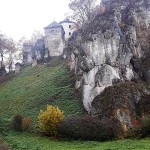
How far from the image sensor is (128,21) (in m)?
46.4

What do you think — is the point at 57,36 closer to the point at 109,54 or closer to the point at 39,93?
the point at 39,93

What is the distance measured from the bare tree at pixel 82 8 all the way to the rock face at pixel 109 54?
21549 millimetres

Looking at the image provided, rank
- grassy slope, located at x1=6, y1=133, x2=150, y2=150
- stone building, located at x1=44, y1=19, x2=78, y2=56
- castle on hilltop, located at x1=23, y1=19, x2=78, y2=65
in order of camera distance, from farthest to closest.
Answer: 1. stone building, located at x1=44, y1=19, x2=78, y2=56
2. castle on hilltop, located at x1=23, y1=19, x2=78, y2=65
3. grassy slope, located at x1=6, y1=133, x2=150, y2=150

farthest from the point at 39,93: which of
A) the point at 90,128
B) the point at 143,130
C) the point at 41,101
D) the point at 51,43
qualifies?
the point at 51,43

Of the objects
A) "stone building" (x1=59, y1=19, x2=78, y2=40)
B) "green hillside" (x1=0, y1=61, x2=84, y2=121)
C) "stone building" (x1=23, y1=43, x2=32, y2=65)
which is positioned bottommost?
"green hillside" (x1=0, y1=61, x2=84, y2=121)

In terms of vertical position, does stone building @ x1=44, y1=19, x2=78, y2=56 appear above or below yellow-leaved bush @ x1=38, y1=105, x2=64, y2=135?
above

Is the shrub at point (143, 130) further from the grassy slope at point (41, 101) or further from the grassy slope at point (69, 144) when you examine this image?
the grassy slope at point (41, 101)

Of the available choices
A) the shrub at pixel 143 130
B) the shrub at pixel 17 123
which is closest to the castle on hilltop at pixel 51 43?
the shrub at pixel 17 123

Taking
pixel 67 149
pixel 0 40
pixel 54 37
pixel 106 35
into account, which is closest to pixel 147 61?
pixel 106 35

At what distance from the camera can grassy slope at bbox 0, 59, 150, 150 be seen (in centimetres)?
2897

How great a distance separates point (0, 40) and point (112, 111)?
44277 mm

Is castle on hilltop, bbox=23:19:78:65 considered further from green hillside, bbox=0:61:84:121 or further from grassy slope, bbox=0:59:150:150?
green hillside, bbox=0:61:84:121

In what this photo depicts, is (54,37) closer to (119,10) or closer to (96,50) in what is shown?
(119,10)

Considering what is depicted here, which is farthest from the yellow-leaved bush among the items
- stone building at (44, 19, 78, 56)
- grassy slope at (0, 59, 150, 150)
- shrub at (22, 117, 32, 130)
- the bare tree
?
stone building at (44, 19, 78, 56)
